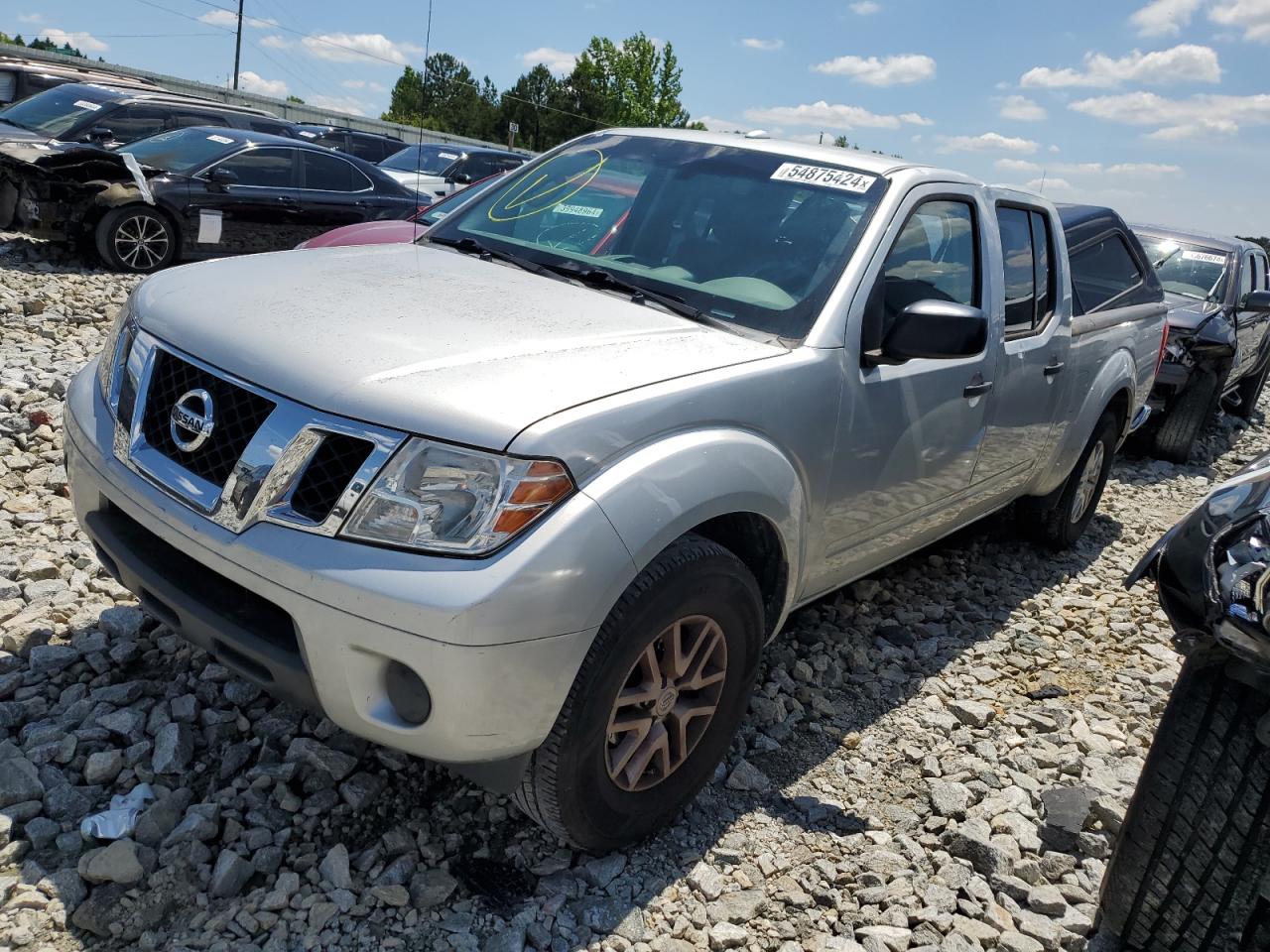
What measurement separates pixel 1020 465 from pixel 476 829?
272 centimetres

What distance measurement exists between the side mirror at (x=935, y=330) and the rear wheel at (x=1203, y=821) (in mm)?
1065

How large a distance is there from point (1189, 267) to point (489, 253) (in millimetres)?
8090

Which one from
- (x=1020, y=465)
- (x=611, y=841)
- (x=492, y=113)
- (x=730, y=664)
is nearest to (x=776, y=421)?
(x=730, y=664)

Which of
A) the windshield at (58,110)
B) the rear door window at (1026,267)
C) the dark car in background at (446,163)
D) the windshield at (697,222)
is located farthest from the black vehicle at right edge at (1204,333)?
the windshield at (58,110)

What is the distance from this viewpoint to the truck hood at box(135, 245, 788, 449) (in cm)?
212

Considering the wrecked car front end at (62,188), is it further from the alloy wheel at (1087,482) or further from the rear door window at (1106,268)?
the alloy wheel at (1087,482)

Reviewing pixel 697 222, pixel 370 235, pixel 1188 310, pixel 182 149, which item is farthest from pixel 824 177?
pixel 182 149

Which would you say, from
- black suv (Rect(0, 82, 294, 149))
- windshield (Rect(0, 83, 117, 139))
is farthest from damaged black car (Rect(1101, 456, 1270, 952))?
windshield (Rect(0, 83, 117, 139))

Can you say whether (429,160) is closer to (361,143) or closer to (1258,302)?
(361,143)

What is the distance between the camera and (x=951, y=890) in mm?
2703

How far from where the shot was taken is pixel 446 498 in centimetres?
206

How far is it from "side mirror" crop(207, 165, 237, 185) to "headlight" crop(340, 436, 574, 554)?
8173 millimetres

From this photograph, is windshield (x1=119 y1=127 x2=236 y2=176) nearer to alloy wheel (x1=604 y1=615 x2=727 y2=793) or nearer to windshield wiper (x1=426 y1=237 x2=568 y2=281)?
windshield wiper (x1=426 y1=237 x2=568 y2=281)

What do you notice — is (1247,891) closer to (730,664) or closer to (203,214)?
(730,664)
